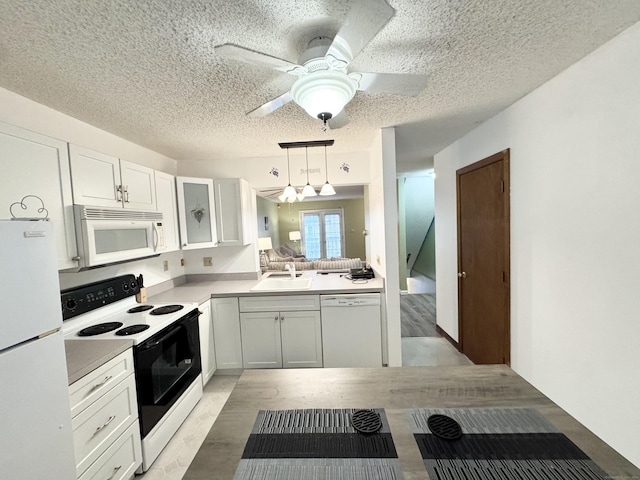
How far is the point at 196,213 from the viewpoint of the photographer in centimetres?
274

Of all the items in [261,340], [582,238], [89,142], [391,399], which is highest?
[89,142]

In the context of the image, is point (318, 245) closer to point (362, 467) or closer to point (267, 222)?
point (267, 222)

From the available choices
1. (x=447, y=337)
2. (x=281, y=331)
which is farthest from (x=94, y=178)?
(x=447, y=337)

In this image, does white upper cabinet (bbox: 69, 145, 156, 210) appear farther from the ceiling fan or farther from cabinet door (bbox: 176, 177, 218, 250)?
the ceiling fan

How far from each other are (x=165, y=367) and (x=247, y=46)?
2.02 meters

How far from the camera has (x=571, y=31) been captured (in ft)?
3.89

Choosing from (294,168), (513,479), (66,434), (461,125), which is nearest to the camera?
(513,479)

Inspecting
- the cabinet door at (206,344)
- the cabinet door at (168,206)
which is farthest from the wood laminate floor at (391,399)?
the cabinet door at (168,206)

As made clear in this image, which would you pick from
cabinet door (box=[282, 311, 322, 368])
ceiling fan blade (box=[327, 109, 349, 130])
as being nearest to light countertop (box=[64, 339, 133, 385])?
cabinet door (box=[282, 311, 322, 368])

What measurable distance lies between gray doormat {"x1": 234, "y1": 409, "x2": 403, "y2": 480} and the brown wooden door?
191 centimetres

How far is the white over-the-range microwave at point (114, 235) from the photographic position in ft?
5.08

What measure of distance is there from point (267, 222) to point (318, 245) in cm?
222

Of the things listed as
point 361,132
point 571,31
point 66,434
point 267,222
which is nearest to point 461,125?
point 361,132

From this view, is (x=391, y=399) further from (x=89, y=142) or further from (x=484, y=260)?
(x=89, y=142)
